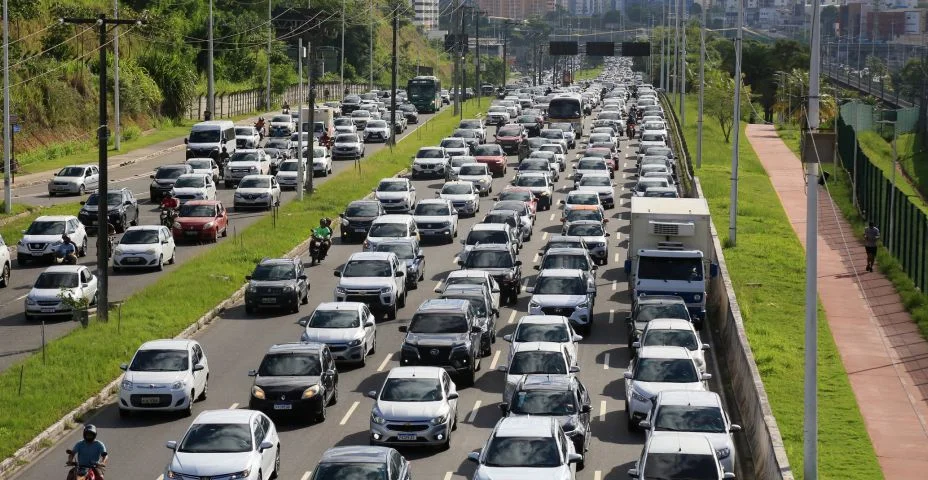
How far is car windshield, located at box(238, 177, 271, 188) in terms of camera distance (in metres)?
62.2

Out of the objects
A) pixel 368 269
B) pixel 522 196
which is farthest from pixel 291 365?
pixel 522 196

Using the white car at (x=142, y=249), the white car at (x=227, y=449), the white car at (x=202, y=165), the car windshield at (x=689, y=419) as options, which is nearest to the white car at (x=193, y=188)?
the white car at (x=202, y=165)

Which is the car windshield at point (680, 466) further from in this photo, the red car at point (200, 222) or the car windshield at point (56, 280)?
the red car at point (200, 222)

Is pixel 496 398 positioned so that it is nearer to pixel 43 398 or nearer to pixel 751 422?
pixel 751 422

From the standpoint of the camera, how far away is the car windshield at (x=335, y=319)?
34.6 meters

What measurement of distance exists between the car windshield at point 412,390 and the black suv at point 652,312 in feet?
28.9

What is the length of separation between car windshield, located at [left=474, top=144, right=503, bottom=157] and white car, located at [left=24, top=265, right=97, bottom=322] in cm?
3908

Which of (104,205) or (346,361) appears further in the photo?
(104,205)

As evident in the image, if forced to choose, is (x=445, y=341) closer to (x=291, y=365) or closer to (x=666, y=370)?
(x=291, y=365)

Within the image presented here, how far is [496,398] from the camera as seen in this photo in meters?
31.7

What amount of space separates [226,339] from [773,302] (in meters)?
17.2

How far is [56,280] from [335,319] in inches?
397

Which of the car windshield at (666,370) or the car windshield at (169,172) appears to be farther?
the car windshield at (169,172)

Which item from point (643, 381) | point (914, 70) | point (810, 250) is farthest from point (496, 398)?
point (914, 70)
